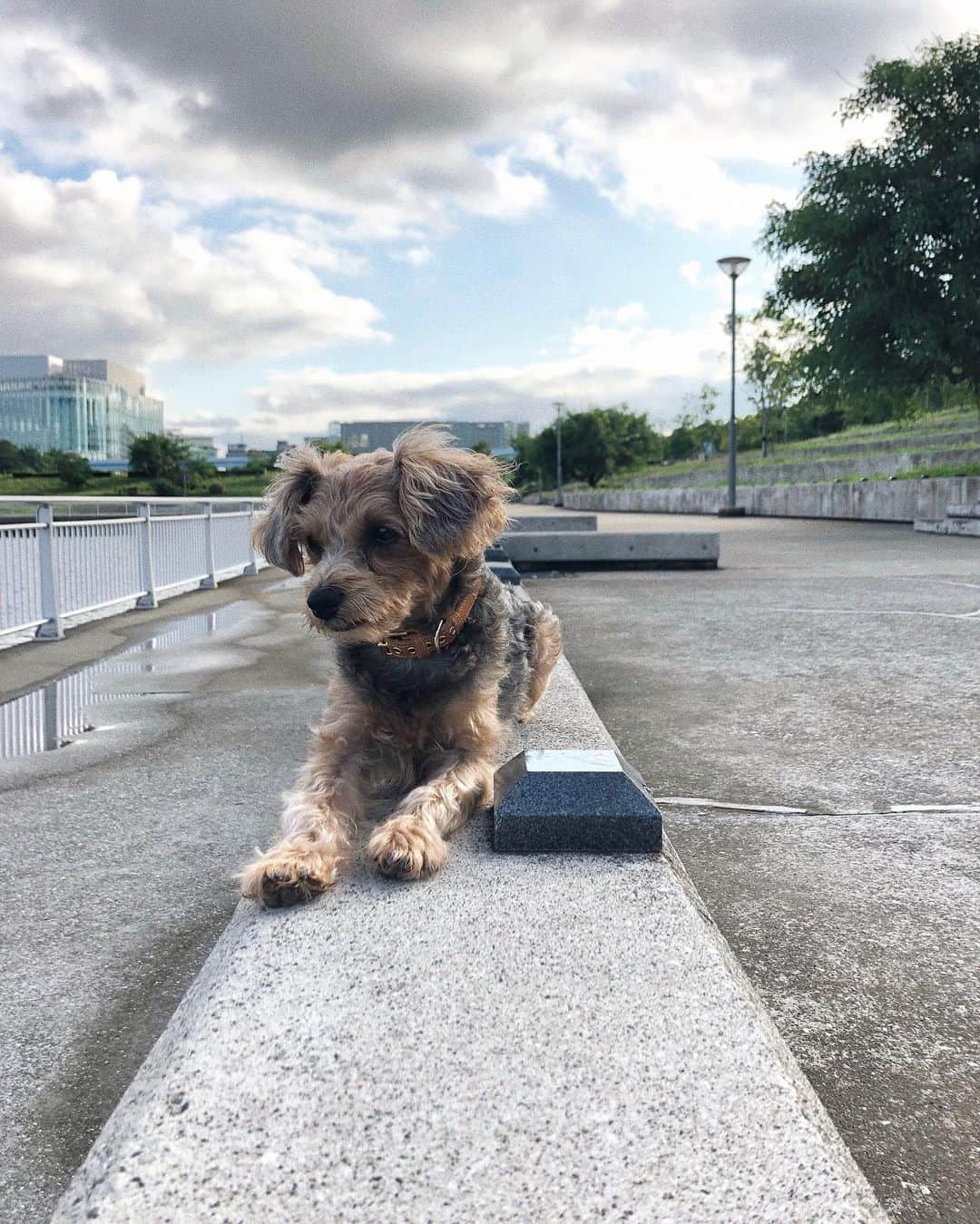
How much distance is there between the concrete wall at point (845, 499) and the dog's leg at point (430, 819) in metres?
26.1

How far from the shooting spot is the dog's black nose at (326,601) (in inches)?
131

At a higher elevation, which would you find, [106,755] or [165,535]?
[165,535]

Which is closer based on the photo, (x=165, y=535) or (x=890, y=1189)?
(x=890, y=1189)

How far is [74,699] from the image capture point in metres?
6.48

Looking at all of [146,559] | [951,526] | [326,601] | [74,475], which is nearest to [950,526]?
[951,526]

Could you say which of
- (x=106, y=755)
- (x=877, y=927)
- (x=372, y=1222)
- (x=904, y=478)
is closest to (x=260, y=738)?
(x=106, y=755)

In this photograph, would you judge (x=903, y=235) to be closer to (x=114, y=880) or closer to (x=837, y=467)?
(x=837, y=467)

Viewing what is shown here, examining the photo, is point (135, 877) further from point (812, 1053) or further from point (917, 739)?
point (917, 739)

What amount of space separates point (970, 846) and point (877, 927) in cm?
84

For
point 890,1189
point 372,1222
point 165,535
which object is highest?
point 165,535

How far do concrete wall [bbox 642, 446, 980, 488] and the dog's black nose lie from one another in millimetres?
34747

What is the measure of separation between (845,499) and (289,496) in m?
32.3

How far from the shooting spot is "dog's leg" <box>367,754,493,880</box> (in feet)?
8.49

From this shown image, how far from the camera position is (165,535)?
1299cm
